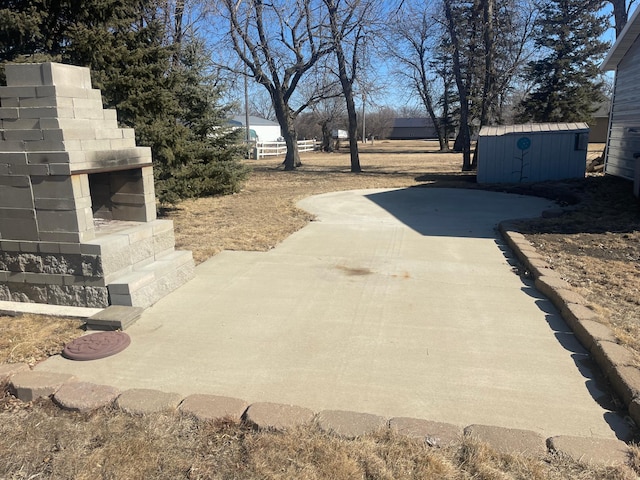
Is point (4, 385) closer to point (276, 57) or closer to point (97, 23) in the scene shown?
point (97, 23)

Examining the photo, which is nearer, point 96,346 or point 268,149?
point 96,346

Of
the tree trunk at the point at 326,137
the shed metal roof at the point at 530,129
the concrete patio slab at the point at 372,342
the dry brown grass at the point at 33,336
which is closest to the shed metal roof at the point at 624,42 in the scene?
the shed metal roof at the point at 530,129

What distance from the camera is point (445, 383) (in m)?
3.19

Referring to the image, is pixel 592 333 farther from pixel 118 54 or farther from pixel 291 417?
pixel 118 54

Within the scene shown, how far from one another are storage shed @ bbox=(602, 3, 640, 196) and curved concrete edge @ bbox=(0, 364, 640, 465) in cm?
1152

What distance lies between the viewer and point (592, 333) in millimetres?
3664

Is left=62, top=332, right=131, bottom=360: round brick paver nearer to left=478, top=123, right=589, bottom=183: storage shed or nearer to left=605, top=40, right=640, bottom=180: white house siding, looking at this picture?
left=605, top=40, right=640, bottom=180: white house siding

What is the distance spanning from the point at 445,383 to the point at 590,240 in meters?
5.05

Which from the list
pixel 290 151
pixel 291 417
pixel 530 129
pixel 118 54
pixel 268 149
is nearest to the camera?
pixel 291 417

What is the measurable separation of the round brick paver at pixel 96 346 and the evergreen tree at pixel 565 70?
3403 centimetres

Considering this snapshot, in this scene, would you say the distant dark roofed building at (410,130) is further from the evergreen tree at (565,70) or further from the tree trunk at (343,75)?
the tree trunk at (343,75)

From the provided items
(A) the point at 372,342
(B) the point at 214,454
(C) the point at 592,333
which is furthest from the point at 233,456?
(C) the point at 592,333

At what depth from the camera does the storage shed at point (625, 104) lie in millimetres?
12797

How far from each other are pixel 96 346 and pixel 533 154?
14.7m
